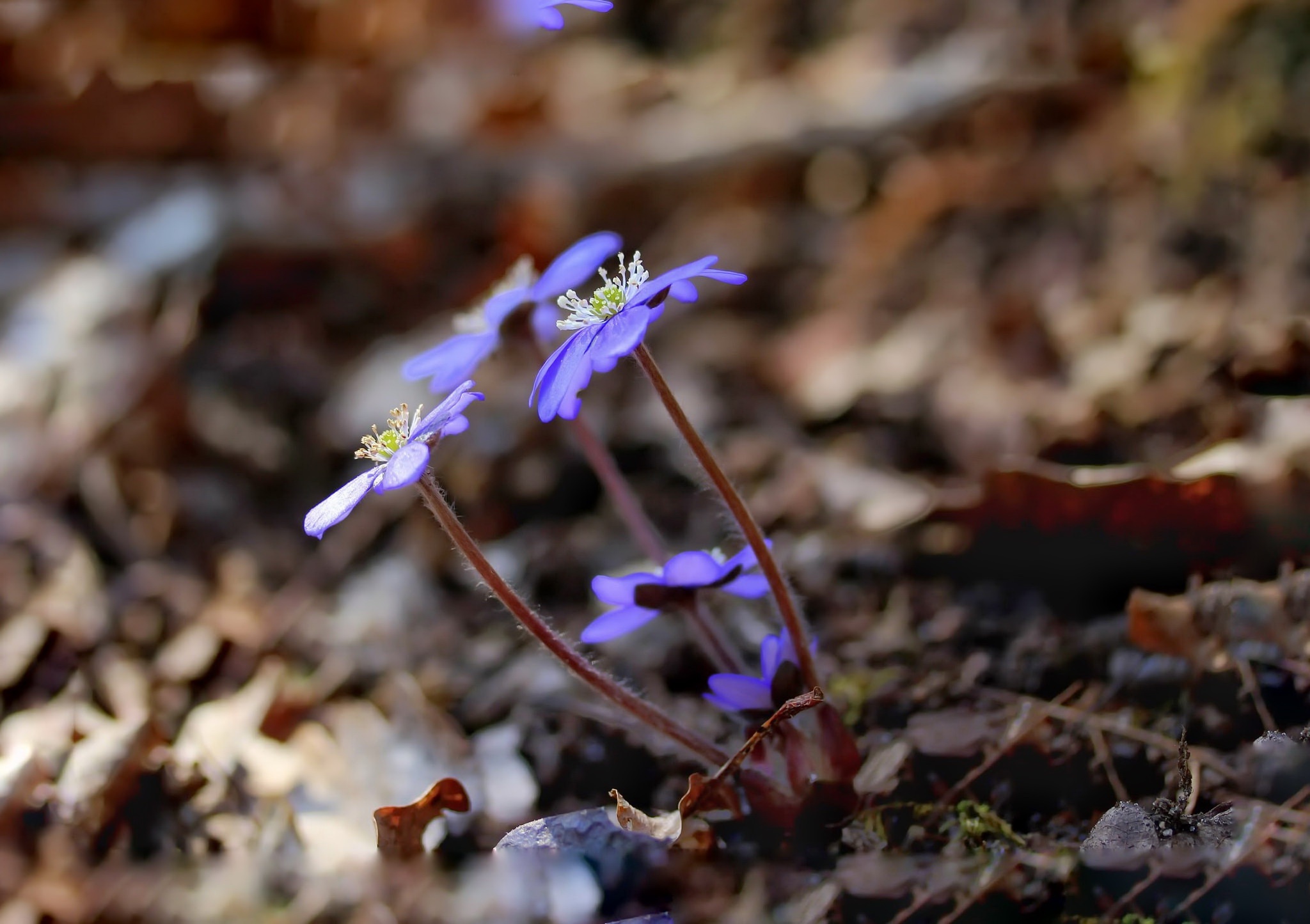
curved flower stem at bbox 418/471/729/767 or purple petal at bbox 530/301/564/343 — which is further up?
purple petal at bbox 530/301/564/343

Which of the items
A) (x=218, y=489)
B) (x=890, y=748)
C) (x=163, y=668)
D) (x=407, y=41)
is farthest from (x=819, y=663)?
(x=407, y=41)

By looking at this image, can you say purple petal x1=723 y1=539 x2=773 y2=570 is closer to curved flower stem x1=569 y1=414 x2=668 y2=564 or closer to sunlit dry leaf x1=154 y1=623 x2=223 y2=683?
curved flower stem x1=569 y1=414 x2=668 y2=564

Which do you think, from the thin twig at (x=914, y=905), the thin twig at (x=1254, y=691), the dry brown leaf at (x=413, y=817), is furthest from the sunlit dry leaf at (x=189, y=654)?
the thin twig at (x=1254, y=691)

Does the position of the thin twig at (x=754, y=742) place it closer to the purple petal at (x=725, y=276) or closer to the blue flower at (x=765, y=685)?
the blue flower at (x=765, y=685)

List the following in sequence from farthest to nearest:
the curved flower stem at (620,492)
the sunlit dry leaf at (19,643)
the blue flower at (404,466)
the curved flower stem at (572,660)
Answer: the sunlit dry leaf at (19,643)
the curved flower stem at (620,492)
the curved flower stem at (572,660)
the blue flower at (404,466)


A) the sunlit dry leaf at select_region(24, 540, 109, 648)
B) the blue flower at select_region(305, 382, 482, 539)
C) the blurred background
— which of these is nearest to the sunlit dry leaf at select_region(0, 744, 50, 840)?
the blurred background

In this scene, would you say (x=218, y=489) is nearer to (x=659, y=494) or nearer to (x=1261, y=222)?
(x=659, y=494)

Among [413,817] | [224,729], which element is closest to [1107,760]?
[413,817]

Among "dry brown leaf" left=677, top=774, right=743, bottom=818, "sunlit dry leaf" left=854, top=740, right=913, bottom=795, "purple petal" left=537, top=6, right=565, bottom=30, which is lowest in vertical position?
"sunlit dry leaf" left=854, top=740, right=913, bottom=795
